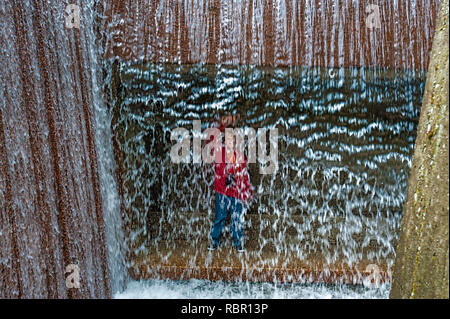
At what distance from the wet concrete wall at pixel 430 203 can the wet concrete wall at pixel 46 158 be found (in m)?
1.58

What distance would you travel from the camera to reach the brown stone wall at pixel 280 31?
8.04ft

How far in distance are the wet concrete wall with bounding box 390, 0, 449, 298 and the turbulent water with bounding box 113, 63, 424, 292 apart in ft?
8.91

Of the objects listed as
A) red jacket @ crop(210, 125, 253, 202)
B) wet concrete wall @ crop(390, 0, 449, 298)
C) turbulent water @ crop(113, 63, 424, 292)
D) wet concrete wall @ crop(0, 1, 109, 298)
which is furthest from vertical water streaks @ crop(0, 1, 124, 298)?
wet concrete wall @ crop(390, 0, 449, 298)

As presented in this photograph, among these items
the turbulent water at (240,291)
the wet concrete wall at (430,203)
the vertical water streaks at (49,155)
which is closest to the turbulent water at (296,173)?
the turbulent water at (240,291)

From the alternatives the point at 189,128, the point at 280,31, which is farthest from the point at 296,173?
the point at 280,31

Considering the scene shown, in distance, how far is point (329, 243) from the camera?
4.23 meters

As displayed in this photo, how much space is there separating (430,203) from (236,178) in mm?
2324

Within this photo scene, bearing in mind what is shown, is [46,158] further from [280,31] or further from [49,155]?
[280,31]

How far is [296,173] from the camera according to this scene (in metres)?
4.51

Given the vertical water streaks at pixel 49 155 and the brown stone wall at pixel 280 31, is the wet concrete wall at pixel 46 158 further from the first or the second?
the brown stone wall at pixel 280 31

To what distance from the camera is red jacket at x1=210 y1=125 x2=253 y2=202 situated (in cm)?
330

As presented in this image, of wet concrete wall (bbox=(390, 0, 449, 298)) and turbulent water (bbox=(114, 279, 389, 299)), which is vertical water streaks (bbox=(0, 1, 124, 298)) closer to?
turbulent water (bbox=(114, 279, 389, 299))

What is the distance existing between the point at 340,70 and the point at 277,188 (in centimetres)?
220
